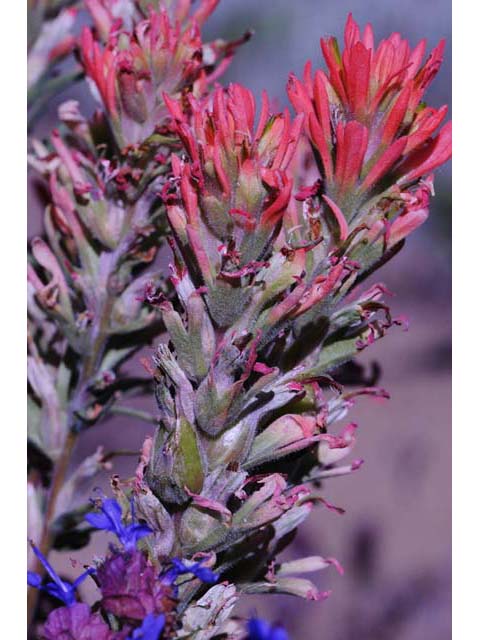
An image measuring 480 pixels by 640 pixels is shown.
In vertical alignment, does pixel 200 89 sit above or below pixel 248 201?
above

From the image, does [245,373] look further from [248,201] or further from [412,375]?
[412,375]

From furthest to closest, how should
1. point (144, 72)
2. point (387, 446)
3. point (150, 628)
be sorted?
point (387, 446), point (144, 72), point (150, 628)

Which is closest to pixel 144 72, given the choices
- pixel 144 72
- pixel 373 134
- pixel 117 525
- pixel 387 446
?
pixel 144 72

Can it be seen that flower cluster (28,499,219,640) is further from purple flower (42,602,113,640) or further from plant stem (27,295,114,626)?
plant stem (27,295,114,626)

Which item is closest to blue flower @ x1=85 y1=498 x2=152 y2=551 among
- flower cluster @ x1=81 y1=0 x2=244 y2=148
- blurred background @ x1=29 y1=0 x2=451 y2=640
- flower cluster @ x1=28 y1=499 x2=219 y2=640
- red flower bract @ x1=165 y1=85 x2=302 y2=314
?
flower cluster @ x1=28 y1=499 x2=219 y2=640

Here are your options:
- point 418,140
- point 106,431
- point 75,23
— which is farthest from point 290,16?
point 418,140

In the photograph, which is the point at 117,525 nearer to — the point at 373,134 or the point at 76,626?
the point at 76,626
